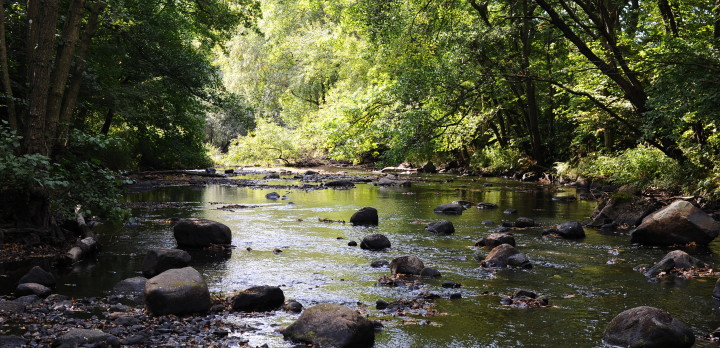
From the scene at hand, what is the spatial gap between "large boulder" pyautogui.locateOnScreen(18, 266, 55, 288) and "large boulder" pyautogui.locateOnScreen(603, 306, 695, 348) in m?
6.91

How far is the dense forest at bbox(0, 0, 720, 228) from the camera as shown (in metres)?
10.4

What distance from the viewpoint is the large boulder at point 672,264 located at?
361 inches

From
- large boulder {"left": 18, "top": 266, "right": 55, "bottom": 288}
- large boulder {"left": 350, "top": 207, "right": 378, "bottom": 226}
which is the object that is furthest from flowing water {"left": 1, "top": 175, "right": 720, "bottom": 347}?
large boulder {"left": 350, "top": 207, "right": 378, "bottom": 226}

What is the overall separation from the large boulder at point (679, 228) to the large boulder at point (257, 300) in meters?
7.78

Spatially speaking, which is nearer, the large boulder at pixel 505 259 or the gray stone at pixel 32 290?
the gray stone at pixel 32 290

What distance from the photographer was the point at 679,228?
1152 cm

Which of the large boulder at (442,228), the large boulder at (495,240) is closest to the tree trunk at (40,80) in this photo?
the large boulder at (442,228)

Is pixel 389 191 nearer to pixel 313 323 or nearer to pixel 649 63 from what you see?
pixel 649 63

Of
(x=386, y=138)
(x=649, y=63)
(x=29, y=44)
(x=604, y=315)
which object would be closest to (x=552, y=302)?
(x=604, y=315)

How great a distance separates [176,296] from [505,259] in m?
5.25

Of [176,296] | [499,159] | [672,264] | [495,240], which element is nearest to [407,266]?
[495,240]

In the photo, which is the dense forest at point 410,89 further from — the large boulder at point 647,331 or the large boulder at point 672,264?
the large boulder at point 647,331

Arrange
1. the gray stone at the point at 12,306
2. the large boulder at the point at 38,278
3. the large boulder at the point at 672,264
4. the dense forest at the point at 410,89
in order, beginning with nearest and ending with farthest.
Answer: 1. the gray stone at the point at 12,306
2. the large boulder at the point at 38,278
3. the large boulder at the point at 672,264
4. the dense forest at the point at 410,89

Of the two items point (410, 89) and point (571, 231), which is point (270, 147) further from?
point (571, 231)
